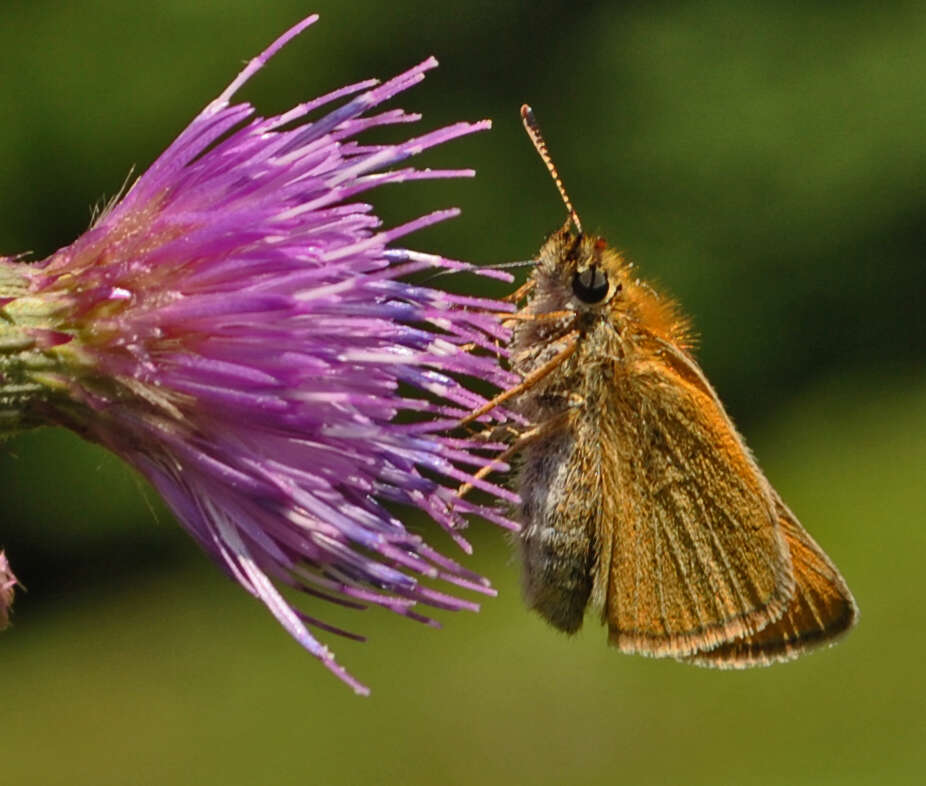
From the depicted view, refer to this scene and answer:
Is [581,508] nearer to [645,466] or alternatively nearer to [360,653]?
[645,466]

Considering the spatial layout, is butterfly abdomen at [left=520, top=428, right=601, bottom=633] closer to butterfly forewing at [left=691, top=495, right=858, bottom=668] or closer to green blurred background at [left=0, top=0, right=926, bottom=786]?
butterfly forewing at [left=691, top=495, right=858, bottom=668]

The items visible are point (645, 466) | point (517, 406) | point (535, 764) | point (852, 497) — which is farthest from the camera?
point (852, 497)

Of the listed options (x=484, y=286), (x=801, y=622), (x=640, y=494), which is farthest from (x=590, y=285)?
(x=484, y=286)

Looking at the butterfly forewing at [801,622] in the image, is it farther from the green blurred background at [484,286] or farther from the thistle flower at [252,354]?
the green blurred background at [484,286]

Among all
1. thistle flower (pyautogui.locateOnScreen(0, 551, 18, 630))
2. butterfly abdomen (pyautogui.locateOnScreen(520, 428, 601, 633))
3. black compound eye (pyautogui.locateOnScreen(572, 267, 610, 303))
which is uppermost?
thistle flower (pyautogui.locateOnScreen(0, 551, 18, 630))

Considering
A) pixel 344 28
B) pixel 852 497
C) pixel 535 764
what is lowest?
pixel 852 497

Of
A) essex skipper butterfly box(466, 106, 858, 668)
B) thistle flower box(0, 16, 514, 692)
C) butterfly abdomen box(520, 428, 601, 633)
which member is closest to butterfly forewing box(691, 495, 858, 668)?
essex skipper butterfly box(466, 106, 858, 668)

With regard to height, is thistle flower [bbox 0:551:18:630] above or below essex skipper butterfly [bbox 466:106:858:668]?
above

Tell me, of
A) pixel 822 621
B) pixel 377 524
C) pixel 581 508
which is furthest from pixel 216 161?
pixel 822 621

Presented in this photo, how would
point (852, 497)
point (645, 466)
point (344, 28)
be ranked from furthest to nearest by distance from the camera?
point (852, 497)
point (344, 28)
point (645, 466)
